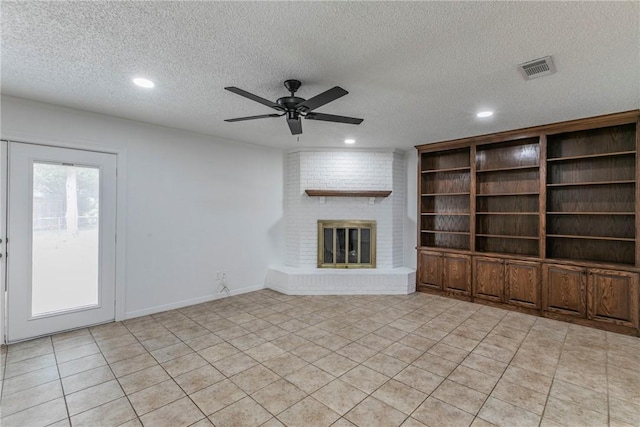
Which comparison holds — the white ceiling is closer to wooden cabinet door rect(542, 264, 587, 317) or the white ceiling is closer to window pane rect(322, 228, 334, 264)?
wooden cabinet door rect(542, 264, 587, 317)

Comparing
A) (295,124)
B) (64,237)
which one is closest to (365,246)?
(295,124)

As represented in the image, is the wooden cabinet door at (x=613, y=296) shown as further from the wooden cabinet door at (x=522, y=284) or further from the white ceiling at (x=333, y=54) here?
the white ceiling at (x=333, y=54)

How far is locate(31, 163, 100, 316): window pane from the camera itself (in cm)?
329

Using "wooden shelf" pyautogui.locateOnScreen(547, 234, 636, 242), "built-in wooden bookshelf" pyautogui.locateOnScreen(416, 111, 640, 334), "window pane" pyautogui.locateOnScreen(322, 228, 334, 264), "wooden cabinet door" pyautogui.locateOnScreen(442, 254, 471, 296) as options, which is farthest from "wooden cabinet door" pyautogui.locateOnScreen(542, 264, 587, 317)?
"window pane" pyautogui.locateOnScreen(322, 228, 334, 264)

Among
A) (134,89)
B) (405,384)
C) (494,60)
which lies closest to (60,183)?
(134,89)

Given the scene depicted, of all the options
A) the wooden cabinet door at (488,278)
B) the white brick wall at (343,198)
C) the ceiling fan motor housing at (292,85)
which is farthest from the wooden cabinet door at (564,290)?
the ceiling fan motor housing at (292,85)

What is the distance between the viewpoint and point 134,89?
2863 millimetres

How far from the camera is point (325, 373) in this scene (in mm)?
2617

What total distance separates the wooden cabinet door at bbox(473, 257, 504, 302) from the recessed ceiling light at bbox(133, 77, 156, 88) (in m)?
4.70

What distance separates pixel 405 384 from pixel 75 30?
3414 mm

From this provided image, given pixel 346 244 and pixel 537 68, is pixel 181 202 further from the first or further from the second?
pixel 537 68

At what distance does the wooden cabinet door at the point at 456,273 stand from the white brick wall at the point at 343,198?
87 cm

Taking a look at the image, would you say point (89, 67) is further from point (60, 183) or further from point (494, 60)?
point (494, 60)

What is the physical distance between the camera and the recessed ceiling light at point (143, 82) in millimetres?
2646
